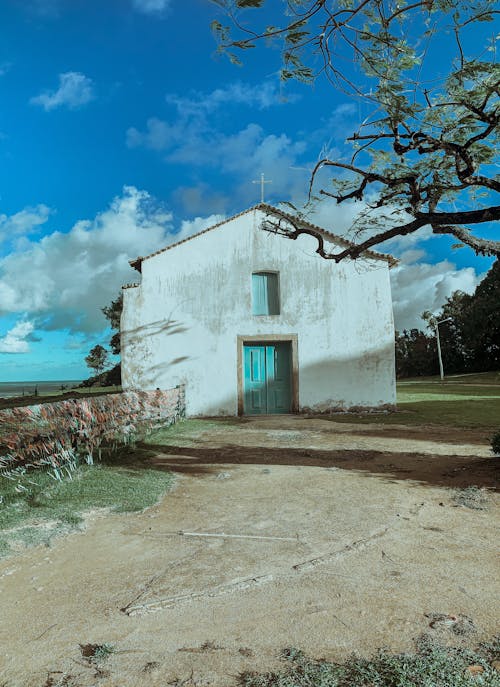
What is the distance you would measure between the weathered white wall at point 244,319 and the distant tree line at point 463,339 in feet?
78.8

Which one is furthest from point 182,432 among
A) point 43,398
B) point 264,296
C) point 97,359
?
point 97,359

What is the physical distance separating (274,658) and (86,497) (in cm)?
354

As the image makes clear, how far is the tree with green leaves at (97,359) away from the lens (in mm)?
33938

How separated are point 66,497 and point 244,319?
31.5 feet

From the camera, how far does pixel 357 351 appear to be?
14461 millimetres

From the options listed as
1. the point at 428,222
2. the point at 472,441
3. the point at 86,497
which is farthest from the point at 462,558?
the point at 472,441

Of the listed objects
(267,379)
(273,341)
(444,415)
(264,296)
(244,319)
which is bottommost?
(444,415)

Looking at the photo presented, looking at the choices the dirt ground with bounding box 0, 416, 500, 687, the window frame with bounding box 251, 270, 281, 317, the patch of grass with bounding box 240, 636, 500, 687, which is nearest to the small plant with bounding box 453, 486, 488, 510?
the dirt ground with bounding box 0, 416, 500, 687

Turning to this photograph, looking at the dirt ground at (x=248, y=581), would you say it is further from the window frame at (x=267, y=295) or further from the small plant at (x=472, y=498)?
the window frame at (x=267, y=295)

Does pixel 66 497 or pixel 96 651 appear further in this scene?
pixel 66 497

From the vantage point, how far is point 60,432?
6.51m

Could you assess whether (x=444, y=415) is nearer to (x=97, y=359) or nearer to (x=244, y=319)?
(x=244, y=319)

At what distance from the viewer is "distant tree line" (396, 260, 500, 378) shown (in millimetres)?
35688

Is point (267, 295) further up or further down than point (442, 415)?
further up
